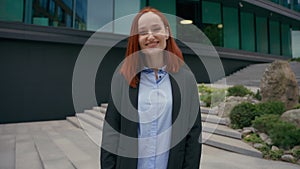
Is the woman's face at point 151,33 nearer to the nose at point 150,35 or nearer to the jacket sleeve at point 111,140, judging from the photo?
the nose at point 150,35

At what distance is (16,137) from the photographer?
458 centimetres

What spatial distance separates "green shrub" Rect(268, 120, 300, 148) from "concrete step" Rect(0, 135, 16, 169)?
169 inches

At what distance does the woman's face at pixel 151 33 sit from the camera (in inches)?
39.0

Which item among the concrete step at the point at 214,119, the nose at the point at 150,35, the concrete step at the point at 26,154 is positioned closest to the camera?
the nose at the point at 150,35

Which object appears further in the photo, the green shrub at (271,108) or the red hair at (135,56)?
the green shrub at (271,108)

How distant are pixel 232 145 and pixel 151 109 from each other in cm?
297

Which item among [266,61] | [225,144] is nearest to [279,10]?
[266,61]

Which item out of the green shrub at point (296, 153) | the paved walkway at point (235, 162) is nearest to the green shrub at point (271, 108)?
the green shrub at point (296, 153)

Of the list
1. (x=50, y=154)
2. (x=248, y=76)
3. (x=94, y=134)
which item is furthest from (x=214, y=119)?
(x=248, y=76)

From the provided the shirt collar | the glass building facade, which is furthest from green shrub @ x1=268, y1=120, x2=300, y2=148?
the shirt collar

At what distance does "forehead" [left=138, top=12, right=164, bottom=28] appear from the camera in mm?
1002

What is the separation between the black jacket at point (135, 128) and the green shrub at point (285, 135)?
288 cm

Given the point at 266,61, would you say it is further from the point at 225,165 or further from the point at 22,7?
the point at 22,7

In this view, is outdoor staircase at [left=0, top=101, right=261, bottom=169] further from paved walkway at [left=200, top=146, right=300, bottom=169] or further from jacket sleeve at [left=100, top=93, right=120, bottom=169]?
jacket sleeve at [left=100, top=93, right=120, bottom=169]
